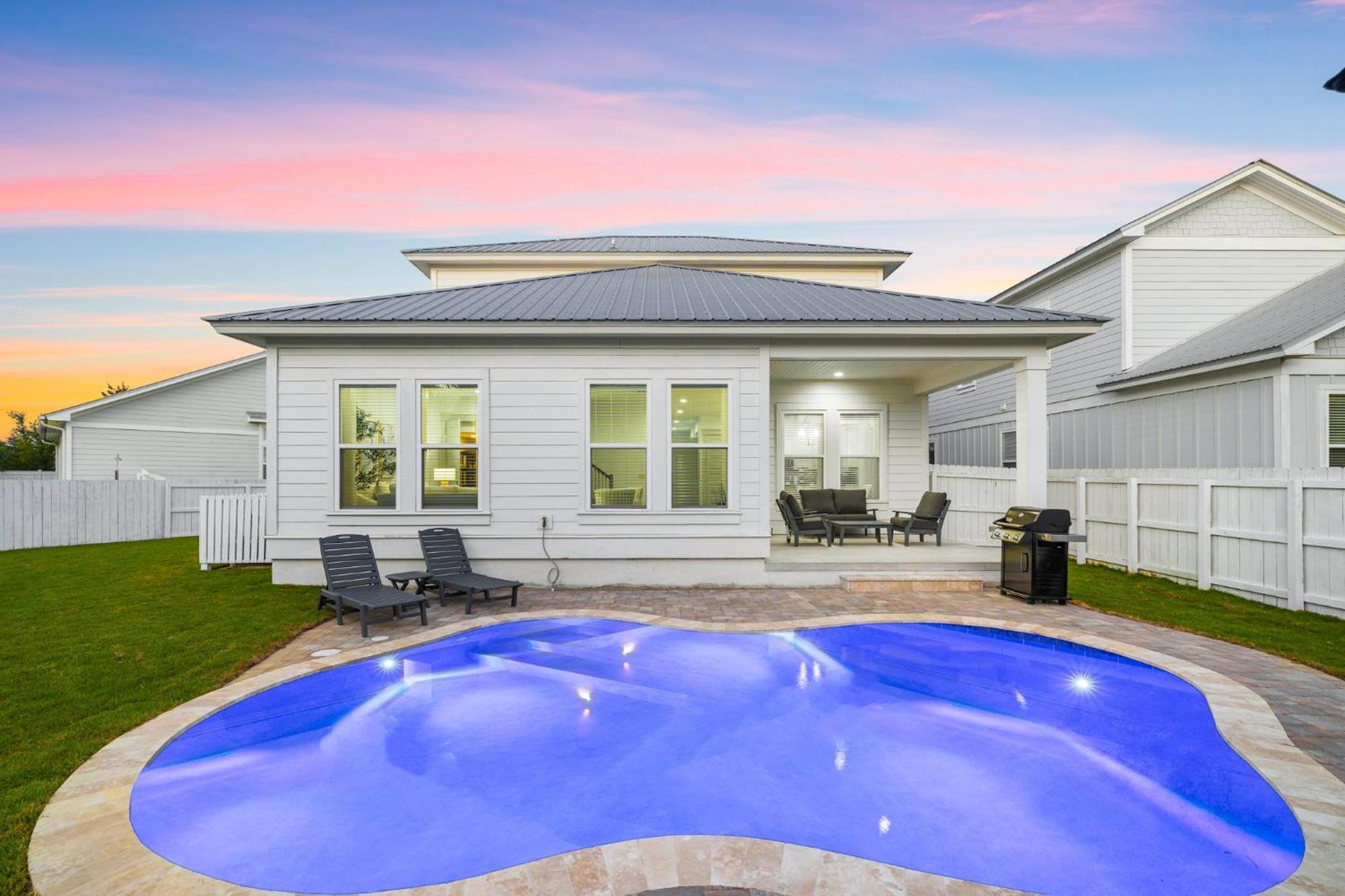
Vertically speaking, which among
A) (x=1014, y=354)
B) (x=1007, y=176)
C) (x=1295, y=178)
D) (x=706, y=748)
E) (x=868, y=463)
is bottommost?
(x=706, y=748)

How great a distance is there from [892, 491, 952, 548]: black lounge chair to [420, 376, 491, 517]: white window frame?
290 inches

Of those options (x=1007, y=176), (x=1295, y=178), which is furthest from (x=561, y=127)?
(x=1295, y=178)

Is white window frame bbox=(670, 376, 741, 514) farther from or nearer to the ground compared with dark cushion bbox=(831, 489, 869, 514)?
farther from the ground

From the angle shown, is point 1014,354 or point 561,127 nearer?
point 1014,354

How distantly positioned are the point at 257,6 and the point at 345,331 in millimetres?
7681

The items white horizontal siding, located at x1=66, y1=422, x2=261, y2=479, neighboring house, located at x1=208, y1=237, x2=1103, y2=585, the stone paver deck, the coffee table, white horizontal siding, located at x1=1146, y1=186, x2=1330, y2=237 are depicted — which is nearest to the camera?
the stone paver deck

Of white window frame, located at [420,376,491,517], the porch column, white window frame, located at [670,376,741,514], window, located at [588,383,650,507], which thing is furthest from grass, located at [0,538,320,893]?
the porch column

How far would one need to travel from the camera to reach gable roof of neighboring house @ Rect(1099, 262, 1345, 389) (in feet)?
33.4

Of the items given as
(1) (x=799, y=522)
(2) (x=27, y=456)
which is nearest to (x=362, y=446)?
(1) (x=799, y=522)

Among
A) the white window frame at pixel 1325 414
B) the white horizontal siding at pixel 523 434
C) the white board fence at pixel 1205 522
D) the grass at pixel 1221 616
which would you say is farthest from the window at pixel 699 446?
the white window frame at pixel 1325 414

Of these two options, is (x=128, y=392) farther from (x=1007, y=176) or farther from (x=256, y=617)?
(x=1007, y=176)

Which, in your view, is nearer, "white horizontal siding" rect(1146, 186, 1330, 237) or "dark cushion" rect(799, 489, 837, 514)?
"dark cushion" rect(799, 489, 837, 514)

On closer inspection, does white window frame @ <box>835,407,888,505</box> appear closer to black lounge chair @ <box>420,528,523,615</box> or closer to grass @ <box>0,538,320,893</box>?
black lounge chair @ <box>420,528,523,615</box>

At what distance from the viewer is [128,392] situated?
20.8 m
